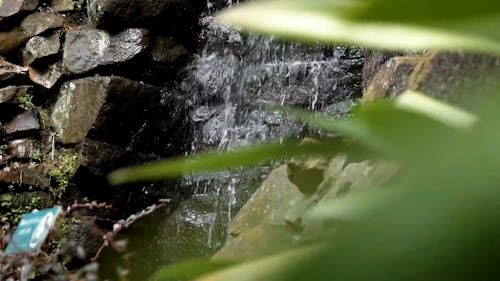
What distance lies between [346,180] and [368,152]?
85cm

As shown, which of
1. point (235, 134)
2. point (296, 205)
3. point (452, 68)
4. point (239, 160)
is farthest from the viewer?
point (235, 134)

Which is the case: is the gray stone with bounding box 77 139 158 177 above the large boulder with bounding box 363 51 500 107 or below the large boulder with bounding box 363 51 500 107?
below

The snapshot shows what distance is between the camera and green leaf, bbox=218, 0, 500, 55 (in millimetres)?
332

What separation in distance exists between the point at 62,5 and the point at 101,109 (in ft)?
5.16

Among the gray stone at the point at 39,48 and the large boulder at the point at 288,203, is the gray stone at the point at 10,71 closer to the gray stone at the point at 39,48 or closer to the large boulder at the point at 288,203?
the gray stone at the point at 39,48

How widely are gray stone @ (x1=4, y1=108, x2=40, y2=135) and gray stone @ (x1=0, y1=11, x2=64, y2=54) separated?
0.72 m

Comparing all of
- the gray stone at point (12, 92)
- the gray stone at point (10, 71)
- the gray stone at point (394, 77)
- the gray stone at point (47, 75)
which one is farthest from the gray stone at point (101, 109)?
the gray stone at point (394, 77)

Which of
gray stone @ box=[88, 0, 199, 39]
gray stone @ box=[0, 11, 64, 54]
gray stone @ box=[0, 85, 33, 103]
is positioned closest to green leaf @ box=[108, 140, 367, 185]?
gray stone @ box=[0, 85, 33, 103]

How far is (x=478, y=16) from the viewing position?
0.34 metres

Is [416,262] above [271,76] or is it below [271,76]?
above

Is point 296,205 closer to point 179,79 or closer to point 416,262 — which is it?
point 416,262

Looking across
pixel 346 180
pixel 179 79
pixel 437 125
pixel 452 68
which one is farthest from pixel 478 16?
pixel 179 79

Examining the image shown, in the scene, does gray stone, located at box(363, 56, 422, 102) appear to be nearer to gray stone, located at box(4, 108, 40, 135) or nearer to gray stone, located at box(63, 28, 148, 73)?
gray stone, located at box(63, 28, 148, 73)

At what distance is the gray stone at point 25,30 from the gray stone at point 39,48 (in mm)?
72
